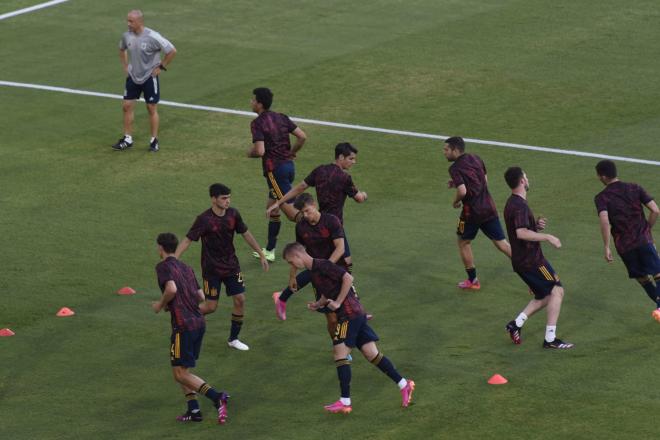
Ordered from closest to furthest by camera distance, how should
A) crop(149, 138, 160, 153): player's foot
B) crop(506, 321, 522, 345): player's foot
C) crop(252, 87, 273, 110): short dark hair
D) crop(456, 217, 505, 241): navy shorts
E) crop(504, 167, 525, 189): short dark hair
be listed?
crop(504, 167, 525, 189): short dark hair < crop(506, 321, 522, 345): player's foot < crop(456, 217, 505, 241): navy shorts < crop(252, 87, 273, 110): short dark hair < crop(149, 138, 160, 153): player's foot

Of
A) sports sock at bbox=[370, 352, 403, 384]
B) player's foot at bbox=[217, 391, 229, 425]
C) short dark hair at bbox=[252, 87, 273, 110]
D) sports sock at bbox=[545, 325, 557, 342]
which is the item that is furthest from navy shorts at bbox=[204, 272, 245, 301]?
sports sock at bbox=[545, 325, 557, 342]

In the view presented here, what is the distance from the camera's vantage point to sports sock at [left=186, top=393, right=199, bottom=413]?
15539 millimetres

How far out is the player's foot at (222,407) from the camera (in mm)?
15402

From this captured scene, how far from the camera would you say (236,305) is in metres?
17.4

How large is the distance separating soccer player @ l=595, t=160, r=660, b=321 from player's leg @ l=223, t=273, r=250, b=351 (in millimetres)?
4653

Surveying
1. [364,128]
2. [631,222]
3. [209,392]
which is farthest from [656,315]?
[364,128]

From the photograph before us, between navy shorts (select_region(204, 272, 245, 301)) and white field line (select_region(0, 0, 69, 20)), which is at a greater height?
white field line (select_region(0, 0, 69, 20))

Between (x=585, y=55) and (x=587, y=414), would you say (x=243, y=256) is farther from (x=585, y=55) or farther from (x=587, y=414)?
(x=585, y=55)

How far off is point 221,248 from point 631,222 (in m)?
5.30

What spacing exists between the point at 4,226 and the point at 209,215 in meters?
6.12

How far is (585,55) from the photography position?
29.9m

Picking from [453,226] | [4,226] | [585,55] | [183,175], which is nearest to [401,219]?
[453,226]

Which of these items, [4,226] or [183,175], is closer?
[4,226]

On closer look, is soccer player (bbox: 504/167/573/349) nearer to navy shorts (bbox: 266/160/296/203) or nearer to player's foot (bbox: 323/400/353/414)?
player's foot (bbox: 323/400/353/414)
